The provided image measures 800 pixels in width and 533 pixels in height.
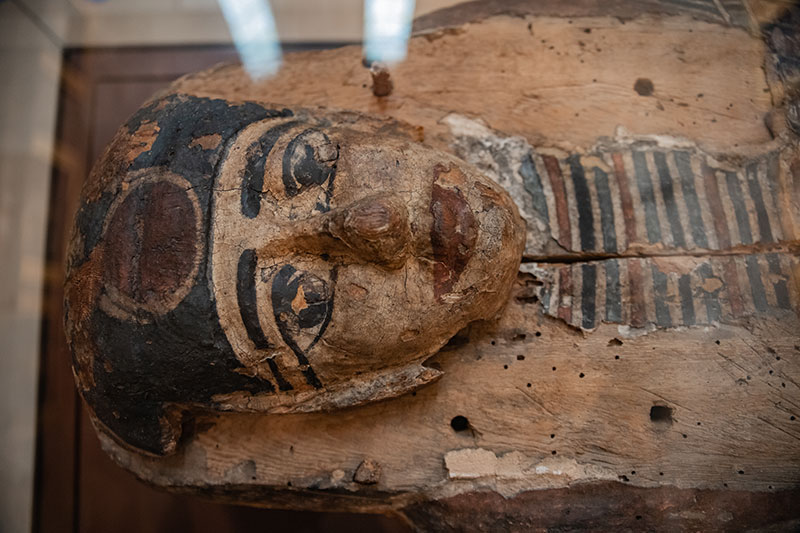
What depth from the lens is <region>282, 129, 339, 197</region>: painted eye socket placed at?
1.63 meters

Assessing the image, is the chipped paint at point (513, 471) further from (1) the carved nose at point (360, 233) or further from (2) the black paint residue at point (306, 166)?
(2) the black paint residue at point (306, 166)

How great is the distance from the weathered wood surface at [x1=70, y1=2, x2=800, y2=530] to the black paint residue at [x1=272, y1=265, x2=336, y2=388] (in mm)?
447

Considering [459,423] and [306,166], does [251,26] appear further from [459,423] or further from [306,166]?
[459,423]

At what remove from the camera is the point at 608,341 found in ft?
6.23

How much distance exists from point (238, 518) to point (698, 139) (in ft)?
8.64

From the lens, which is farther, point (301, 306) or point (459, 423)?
point (459, 423)

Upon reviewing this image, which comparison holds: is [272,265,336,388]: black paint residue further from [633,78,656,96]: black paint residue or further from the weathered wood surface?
[633,78,656,96]: black paint residue

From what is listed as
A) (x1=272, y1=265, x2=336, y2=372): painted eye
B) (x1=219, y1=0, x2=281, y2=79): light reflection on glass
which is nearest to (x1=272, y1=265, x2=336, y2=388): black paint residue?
(x1=272, y1=265, x2=336, y2=372): painted eye

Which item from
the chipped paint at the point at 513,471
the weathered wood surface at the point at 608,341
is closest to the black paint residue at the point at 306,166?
the weathered wood surface at the point at 608,341

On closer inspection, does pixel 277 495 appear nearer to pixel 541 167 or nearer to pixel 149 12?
pixel 541 167

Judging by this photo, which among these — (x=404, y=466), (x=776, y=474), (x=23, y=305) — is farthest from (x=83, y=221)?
(x=776, y=474)

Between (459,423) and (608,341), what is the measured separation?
0.56 metres

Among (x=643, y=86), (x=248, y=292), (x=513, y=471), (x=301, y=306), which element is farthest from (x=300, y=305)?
(x=643, y=86)

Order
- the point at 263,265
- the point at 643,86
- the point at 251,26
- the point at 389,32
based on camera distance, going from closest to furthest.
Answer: the point at 263,265
the point at 643,86
the point at 389,32
the point at 251,26
